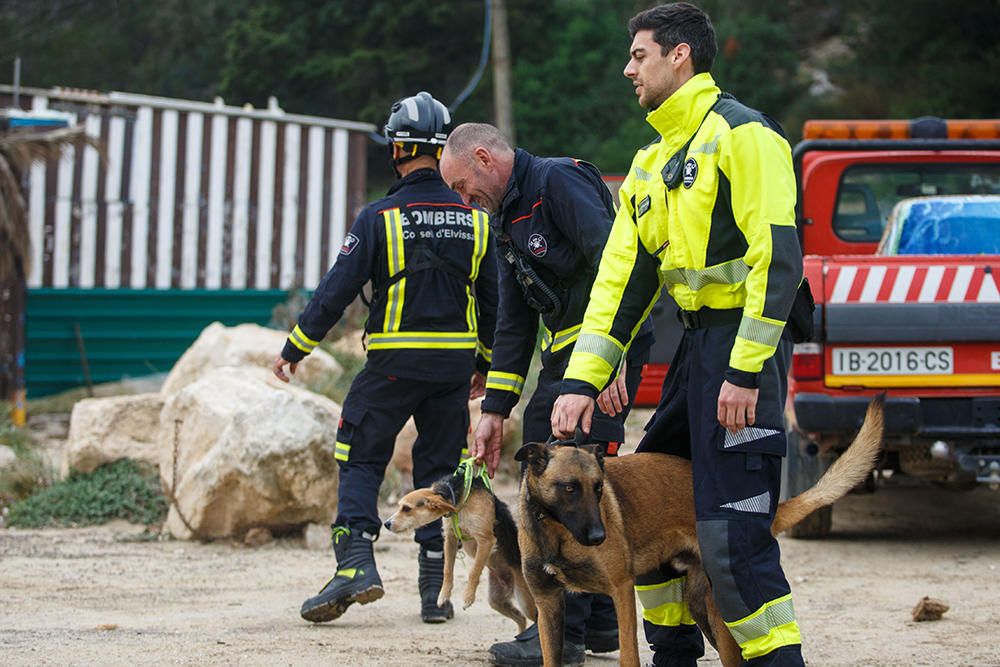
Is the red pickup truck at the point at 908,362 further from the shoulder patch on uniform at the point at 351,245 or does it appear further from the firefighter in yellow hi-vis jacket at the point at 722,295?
the firefighter in yellow hi-vis jacket at the point at 722,295

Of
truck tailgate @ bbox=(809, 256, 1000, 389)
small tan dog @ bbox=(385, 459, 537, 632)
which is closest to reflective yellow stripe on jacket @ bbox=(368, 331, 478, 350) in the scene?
small tan dog @ bbox=(385, 459, 537, 632)

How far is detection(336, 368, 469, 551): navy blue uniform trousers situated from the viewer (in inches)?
225

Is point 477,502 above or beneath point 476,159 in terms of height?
beneath

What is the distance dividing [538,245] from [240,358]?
5.60 m

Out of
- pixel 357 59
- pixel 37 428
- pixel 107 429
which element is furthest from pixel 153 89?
pixel 107 429

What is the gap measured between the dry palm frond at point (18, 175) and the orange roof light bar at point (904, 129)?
7140mm

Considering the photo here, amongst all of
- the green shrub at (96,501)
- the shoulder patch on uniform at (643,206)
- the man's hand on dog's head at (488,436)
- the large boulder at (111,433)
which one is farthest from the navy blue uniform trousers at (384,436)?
the large boulder at (111,433)

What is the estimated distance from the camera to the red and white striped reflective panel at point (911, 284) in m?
6.82

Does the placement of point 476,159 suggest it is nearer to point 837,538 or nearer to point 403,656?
point 403,656

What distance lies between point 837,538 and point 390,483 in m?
2.93

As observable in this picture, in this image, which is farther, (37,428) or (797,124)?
(797,124)

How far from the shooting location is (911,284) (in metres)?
6.87

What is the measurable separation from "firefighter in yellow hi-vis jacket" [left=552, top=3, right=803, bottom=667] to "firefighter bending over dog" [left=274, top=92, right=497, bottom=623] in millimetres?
1877

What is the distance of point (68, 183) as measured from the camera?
13859 mm
